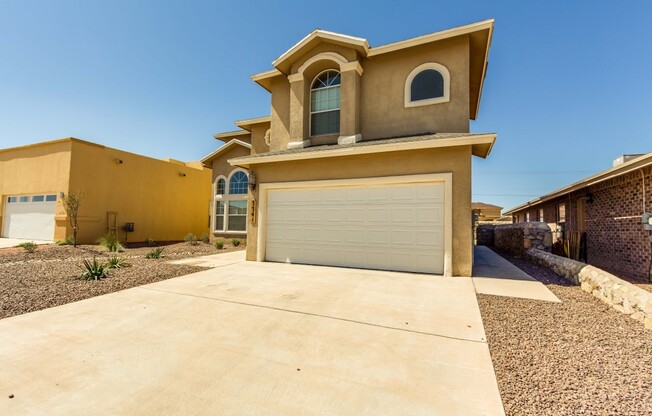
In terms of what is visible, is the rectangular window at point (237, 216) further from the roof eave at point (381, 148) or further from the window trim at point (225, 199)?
the roof eave at point (381, 148)

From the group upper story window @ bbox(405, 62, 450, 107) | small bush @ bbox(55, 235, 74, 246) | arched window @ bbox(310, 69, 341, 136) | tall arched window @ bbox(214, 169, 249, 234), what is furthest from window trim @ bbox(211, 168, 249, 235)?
upper story window @ bbox(405, 62, 450, 107)

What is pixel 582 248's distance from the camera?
10.2 metres

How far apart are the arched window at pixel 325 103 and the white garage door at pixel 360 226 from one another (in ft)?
8.58

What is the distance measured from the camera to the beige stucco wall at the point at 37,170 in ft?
47.9

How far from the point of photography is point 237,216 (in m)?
15.7

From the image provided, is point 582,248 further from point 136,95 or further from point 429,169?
point 136,95

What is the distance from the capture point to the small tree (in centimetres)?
1335

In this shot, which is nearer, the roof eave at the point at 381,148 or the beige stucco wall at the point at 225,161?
the roof eave at the point at 381,148

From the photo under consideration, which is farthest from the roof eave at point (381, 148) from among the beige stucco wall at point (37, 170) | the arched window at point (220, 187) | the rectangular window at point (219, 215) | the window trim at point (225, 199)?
the beige stucco wall at point (37, 170)

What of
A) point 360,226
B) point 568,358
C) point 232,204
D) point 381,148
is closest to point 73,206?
point 232,204

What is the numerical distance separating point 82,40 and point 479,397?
49.1 ft

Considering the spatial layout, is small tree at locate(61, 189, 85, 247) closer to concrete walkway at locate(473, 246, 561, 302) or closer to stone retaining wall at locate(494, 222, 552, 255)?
concrete walkway at locate(473, 246, 561, 302)

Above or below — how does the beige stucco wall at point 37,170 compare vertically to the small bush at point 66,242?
above

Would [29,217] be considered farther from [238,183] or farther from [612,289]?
[612,289]
